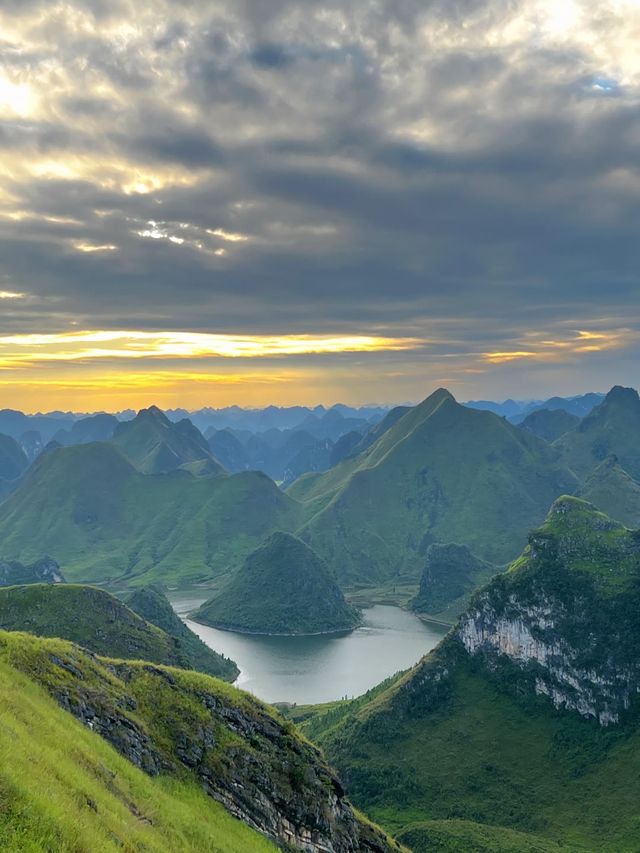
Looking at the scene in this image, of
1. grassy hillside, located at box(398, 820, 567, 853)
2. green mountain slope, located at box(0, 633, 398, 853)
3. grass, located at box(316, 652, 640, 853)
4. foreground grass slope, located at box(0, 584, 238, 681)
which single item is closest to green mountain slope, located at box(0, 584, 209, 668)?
foreground grass slope, located at box(0, 584, 238, 681)

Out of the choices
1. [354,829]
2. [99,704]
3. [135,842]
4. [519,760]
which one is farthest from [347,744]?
[135,842]

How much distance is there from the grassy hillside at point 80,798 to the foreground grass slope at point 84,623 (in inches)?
5699

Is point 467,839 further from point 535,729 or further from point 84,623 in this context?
point 84,623

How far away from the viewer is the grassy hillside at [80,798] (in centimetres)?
2527

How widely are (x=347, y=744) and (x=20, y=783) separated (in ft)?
562

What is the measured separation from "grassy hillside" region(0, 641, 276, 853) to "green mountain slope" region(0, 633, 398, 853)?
0.34 metres

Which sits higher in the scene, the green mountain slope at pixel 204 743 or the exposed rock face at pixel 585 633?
the green mountain slope at pixel 204 743

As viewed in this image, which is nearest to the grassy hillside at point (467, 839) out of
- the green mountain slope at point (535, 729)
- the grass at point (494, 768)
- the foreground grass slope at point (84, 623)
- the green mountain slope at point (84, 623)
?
the green mountain slope at point (535, 729)

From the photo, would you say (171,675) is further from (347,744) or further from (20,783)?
(347,744)

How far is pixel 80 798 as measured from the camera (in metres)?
30.8

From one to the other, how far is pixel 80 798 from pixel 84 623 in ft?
556

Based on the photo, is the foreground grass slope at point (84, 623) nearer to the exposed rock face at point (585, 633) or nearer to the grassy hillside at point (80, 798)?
the exposed rock face at point (585, 633)

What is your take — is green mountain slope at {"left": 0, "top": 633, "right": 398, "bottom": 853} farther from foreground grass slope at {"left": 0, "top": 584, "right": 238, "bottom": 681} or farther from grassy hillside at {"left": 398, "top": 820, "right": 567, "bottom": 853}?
foreground grass slope at {"left": 0, "top": 584, "right": 238, "bottom": 681}

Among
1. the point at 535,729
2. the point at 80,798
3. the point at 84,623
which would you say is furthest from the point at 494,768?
the point at 80,798
